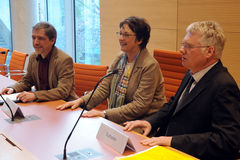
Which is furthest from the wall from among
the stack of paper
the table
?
the stack of paper

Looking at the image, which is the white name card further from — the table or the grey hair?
the grey hair

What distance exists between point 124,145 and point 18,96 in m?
1.34

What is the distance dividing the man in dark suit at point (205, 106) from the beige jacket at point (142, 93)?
0.41m

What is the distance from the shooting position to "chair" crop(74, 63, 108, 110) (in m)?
3.35

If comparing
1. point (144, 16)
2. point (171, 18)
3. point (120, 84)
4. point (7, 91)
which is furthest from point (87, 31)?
point (120, 84)

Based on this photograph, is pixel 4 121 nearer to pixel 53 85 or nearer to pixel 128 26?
pixel 53 85

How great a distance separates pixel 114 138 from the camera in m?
1.79

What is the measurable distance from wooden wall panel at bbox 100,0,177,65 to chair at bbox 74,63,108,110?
49.2 inches

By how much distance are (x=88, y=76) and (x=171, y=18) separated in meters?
1.45

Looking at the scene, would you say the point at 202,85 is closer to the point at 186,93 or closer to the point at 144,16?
the point at 186,93

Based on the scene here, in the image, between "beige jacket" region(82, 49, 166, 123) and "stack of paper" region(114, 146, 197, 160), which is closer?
"stack of paper" region(114, 146, 197, 160)

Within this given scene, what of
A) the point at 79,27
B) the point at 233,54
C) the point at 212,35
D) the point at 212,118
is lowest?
the point at 212,118

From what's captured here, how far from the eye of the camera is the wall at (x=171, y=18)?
136 inches

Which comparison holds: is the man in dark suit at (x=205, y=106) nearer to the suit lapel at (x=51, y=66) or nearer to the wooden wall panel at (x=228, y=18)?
the suit lapel at (x=51, y=66)
